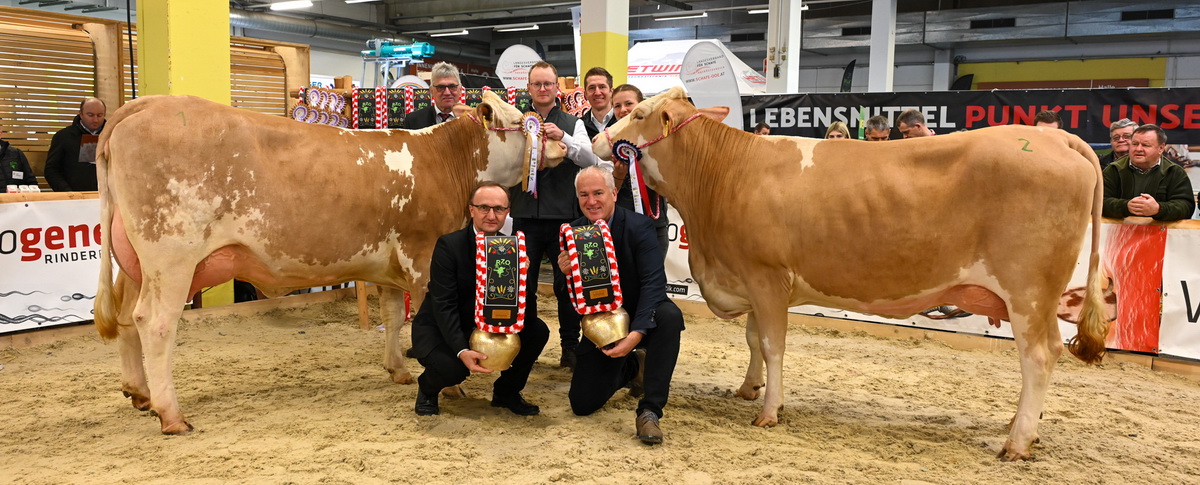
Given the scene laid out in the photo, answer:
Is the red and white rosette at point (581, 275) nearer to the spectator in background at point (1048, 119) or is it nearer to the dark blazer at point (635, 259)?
the dark blazer at point (635, 259)

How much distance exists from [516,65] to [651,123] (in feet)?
24.5

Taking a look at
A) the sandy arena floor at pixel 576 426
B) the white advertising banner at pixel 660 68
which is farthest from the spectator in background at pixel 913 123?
the white advertising banner at pixel 660 68

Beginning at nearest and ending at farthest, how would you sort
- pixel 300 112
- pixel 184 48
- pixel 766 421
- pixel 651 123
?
pixel 766 421, pixel 651 123, pixel 184 48, pixel 300 112

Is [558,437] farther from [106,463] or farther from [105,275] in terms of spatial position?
[105,275]

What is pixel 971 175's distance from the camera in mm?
3879

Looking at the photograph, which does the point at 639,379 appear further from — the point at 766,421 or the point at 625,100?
the point at 625,100

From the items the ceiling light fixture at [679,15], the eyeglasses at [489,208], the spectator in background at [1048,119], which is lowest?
the eyeglasses at [489,208]

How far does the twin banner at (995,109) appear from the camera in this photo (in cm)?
793

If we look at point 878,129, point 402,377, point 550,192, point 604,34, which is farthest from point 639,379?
point 604,34

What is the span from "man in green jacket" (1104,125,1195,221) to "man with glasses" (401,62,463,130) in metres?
4.51

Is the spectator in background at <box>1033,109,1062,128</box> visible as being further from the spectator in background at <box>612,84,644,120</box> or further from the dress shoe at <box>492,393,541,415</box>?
the dress shoe at <box>492,393,541,415</box>

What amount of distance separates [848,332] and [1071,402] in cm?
208

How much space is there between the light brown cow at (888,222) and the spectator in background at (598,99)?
0.51 m

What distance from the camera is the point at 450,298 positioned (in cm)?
407
